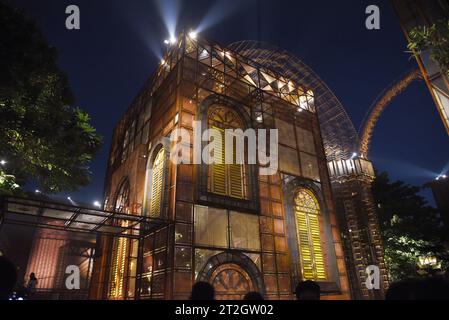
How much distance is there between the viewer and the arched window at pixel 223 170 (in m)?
11.7

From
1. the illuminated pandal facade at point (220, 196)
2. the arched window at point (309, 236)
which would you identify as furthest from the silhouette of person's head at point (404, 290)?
the arched window at point (309, 236)

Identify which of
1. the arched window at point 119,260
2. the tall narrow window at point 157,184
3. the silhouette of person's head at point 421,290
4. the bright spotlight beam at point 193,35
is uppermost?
the bright spotlight beam at point 193,35

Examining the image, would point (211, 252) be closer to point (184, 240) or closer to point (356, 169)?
point (184, 240)

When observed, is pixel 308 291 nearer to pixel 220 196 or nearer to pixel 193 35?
pixel 220 196

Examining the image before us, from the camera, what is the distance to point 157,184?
40.9 ft

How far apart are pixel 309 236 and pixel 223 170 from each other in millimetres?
5065

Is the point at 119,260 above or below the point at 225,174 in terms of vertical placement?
below

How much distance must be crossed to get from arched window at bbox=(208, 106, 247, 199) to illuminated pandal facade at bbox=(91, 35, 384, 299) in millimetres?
53

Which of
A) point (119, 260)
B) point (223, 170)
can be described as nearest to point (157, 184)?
point (223, 170)

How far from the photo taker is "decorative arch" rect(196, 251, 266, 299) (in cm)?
988

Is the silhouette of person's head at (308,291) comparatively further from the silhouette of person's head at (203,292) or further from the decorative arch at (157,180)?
the decorative arch at (157,180)

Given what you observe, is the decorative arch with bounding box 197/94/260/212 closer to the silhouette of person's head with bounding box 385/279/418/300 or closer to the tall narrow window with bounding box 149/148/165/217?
the tall narrow window with bounding box 149/148/165/217

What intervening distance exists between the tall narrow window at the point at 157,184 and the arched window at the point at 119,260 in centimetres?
237
